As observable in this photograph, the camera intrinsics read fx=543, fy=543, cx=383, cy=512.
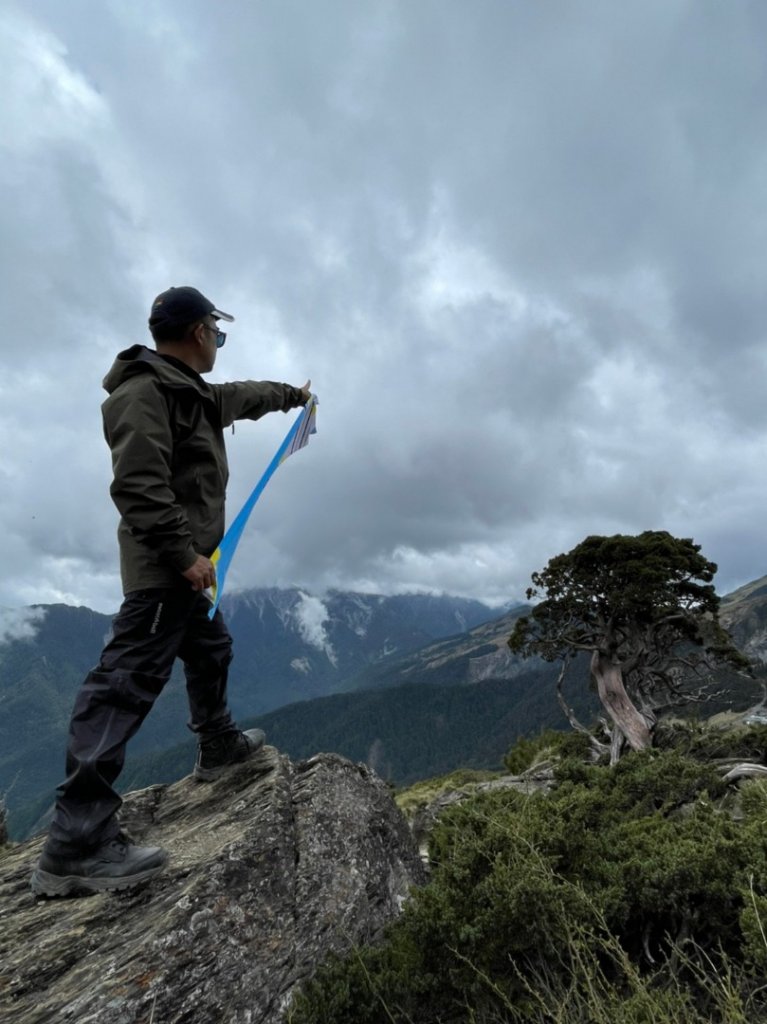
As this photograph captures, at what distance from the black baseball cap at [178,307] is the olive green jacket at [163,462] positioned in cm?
34

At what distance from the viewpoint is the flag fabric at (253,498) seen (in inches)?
184

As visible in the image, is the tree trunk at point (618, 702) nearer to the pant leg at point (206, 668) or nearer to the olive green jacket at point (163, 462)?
the pant leg at point (206, 668)

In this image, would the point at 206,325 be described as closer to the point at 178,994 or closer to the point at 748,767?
the point at 178,994

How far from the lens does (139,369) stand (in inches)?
168

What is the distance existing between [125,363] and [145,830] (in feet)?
14.5

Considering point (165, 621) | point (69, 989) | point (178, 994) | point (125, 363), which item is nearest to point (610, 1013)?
point (178, 994)

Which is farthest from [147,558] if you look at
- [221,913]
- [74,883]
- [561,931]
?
[561,931]

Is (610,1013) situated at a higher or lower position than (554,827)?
lower

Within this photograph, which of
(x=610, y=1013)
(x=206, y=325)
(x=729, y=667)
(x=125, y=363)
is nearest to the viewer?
(x=610, y=1013)

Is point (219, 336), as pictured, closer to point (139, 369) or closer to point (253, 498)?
point (139, 369)

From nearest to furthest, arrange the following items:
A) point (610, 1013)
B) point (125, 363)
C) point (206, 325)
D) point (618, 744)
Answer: point (610, 1013) → point (125, 363) → point (206, 325) → point (618, 744)

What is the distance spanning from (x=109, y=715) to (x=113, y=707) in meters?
0.06

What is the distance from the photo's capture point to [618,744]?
20484mm

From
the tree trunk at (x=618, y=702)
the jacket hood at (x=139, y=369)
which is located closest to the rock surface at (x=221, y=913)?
the jacket hood at (x=139, y=369)
